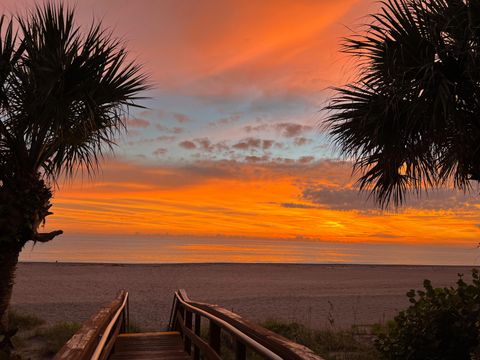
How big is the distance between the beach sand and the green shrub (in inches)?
310

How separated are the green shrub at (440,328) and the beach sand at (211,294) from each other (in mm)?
7875

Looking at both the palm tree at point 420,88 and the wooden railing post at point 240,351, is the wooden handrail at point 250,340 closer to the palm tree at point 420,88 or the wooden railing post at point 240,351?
the wooden railing post at point 240,351

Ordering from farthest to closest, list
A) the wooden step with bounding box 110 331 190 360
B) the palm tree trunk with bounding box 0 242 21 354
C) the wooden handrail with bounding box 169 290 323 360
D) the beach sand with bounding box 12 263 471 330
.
A: the beach sand with bounding box 12 263 471 330, the palm tree trunk with bounding box 0 242 21 354, the wooden step with bounding box 110 331 190 360, the wooden handrail with bounding box 169 290 323 360

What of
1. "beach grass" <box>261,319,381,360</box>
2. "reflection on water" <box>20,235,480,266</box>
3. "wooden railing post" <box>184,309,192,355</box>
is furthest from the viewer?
"reflection on water" <box>20,235,480,266</box>

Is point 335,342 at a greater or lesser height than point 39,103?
lesser

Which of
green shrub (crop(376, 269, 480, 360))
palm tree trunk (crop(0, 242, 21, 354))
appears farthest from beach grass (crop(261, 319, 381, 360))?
palm tree trunk (crop(0, 242, 21, 354))

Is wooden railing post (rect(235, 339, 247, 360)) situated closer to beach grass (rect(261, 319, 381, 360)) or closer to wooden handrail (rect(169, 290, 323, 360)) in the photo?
wooden handrail (rect(169, 290, 323, 360))

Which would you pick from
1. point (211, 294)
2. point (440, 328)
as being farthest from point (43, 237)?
point (211, 294)

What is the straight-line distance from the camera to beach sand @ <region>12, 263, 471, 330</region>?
54.7 feet

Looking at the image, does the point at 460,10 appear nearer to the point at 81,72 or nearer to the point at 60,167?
the point at 81,72

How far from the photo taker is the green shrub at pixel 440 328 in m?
5.80

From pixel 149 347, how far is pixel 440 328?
4.31 meters

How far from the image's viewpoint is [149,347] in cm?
717

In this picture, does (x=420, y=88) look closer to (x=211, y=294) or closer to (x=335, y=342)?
(x=335, y=342)
